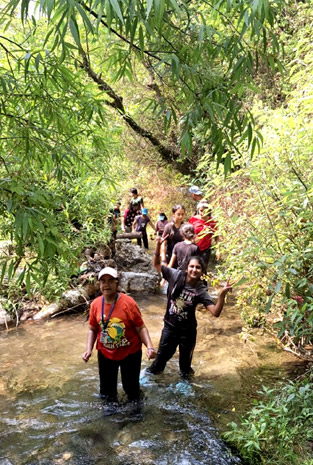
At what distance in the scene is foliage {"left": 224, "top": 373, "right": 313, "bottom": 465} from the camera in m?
2.83

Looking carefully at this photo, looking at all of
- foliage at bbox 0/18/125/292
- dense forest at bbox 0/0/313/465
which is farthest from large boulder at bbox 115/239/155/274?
foliage at bbox 0/18/125/292

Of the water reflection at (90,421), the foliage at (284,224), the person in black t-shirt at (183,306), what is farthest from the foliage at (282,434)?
the person in black t-shirt at (183,306)

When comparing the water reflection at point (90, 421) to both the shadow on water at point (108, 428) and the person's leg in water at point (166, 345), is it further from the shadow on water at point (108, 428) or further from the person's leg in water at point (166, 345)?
the person's leg in water at point (166, 345)

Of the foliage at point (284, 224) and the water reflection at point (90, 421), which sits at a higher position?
the foliage at point (284, 224)

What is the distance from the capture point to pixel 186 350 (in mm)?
4383

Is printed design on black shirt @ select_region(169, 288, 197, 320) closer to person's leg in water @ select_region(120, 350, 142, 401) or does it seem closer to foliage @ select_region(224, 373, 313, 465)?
person's leg in water @ select_region(120, 350, 142, 401)

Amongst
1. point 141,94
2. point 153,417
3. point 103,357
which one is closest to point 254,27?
point 103,357

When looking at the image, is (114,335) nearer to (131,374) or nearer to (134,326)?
(134,326)

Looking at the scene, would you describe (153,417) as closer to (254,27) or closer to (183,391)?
(183,391)

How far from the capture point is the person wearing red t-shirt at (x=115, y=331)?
12.1ft

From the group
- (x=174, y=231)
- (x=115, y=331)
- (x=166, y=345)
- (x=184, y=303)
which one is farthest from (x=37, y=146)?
(x=174, y=231)

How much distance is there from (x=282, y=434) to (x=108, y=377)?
1797 millimetres

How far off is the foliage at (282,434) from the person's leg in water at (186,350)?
3.93 feet

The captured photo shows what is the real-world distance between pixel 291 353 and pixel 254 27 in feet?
13.4
